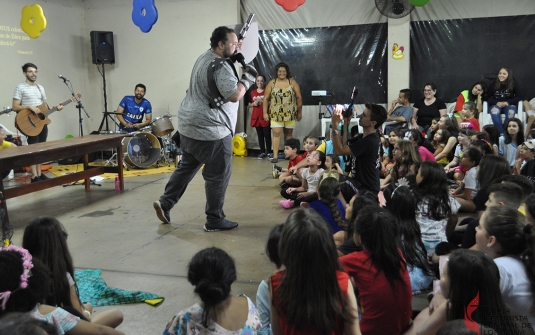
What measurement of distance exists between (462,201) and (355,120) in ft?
13.6

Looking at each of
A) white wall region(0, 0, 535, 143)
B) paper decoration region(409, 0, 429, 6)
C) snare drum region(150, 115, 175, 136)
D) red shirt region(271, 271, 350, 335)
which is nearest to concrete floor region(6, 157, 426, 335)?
red shirt region(271, 271, 350, 335)

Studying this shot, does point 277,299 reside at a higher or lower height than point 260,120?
lower

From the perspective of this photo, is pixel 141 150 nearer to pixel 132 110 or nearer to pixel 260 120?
pixel 132 110

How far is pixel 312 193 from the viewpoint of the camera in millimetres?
5527

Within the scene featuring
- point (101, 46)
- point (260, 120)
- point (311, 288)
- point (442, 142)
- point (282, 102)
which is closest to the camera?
point (311, 288)

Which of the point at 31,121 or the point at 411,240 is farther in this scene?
the point at 31,121

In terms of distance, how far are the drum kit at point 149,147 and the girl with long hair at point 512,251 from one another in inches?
261

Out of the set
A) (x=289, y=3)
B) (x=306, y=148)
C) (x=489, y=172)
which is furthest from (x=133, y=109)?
(x=489, y=172)

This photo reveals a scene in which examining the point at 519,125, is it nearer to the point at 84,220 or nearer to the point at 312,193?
the point at 312,193

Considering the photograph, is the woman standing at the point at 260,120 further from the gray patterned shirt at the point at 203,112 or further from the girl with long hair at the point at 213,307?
the girl with long hair at the point at 213,307

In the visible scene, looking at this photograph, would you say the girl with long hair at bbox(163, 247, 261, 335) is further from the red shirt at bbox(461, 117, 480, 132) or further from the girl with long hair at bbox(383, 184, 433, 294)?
the red shirt at bbox(461, 117, 480, 132)

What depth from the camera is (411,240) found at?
3281 mm

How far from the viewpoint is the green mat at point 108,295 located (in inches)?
133

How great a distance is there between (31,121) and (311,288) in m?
7.25
